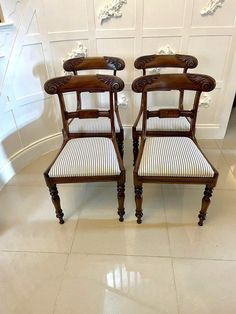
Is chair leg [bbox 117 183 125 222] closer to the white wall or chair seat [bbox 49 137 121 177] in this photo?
chair seat [bbox 49 137 121 177]

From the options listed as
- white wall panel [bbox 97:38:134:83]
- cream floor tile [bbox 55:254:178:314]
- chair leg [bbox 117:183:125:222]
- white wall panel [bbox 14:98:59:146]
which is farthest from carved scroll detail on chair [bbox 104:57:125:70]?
cream floor tile [bbox 55:254:178:314]

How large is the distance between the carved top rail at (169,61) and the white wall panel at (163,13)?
313 mm

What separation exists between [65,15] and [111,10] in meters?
0.35

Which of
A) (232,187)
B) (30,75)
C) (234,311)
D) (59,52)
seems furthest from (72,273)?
(59,52)

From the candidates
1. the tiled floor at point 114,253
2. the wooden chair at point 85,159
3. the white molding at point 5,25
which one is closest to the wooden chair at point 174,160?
the wooden chair at point 85,159

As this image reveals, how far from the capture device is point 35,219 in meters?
1.63

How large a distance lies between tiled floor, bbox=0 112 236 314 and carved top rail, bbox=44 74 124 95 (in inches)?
31.6

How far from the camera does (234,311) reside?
3.73ft

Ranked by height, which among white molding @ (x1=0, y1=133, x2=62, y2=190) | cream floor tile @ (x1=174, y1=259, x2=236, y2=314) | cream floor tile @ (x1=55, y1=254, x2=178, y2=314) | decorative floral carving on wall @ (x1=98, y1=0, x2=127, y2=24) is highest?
decorative floral carving on wall @ (x1=98, y1=0, x2=127, y2=24)

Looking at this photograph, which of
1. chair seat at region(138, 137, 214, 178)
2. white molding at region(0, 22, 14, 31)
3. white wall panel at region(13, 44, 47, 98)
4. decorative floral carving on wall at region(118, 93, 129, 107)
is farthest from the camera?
decorative floral carving on wall at region(118, 93, 129, 107)

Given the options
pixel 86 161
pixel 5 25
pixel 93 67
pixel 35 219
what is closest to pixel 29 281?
pixel 35 219

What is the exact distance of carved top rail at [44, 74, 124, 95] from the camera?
1.39 metres

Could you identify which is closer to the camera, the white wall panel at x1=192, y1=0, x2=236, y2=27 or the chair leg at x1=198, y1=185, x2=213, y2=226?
the chair leg at x1=198, y1=185, x2=213, y2=226

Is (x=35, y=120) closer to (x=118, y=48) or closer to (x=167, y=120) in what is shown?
(x=118, y=48)
